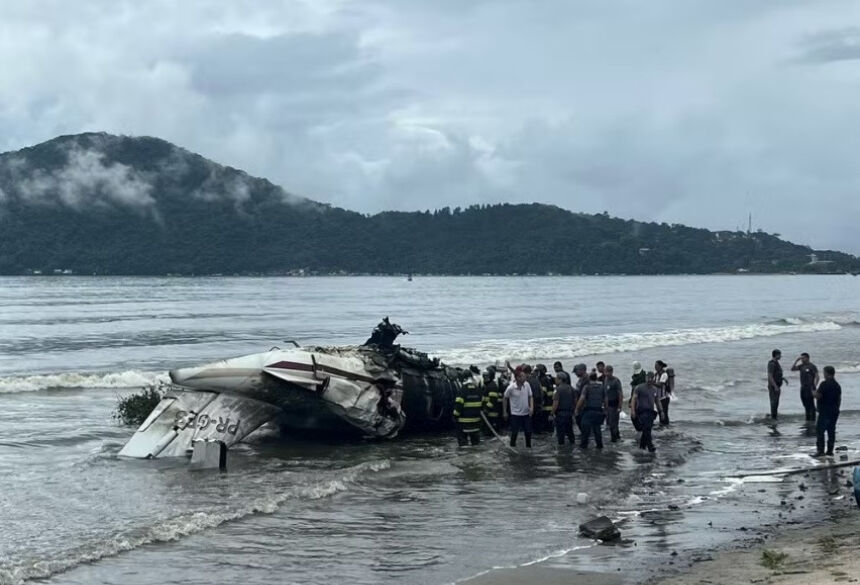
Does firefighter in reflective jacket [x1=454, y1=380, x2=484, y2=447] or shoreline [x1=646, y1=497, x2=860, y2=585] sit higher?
firefighter in reflective jacket [x1=454, y1=380, x2=484, y2=447]

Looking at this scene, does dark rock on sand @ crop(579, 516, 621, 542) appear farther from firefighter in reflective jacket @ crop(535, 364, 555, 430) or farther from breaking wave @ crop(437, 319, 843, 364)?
breaking wave @ crop(437, 319, 843, 364)

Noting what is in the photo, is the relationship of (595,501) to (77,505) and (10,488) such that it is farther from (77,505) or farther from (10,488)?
(10,488)

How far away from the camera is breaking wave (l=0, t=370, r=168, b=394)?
107 feet

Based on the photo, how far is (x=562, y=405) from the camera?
64.1 feet

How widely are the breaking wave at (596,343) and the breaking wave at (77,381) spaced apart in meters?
13.5

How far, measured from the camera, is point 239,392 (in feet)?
63.8

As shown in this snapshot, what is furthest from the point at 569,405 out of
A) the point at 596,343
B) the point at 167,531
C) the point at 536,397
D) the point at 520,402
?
the point at 596,343

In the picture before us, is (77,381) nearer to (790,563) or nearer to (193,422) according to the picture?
(193,422)

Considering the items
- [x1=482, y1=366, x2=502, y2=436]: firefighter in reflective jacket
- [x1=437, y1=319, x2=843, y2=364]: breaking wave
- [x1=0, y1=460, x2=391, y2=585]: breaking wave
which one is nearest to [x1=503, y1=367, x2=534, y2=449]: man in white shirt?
[x1=482, y1=366, x2=502, y2=436]: firefighter in reflective jacket

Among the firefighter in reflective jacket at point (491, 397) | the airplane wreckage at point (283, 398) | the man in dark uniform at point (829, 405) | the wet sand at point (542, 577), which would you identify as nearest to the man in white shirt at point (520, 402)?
the airplane wreckage at point (283, 398)

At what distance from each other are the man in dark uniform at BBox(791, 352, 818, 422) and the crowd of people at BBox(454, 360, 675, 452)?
3.59 m

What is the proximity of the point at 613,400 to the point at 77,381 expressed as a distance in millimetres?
20208

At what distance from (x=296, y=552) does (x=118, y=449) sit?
9.33 m

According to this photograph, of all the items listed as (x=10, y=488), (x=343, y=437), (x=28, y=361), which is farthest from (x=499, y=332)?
(x=10, y=488)
